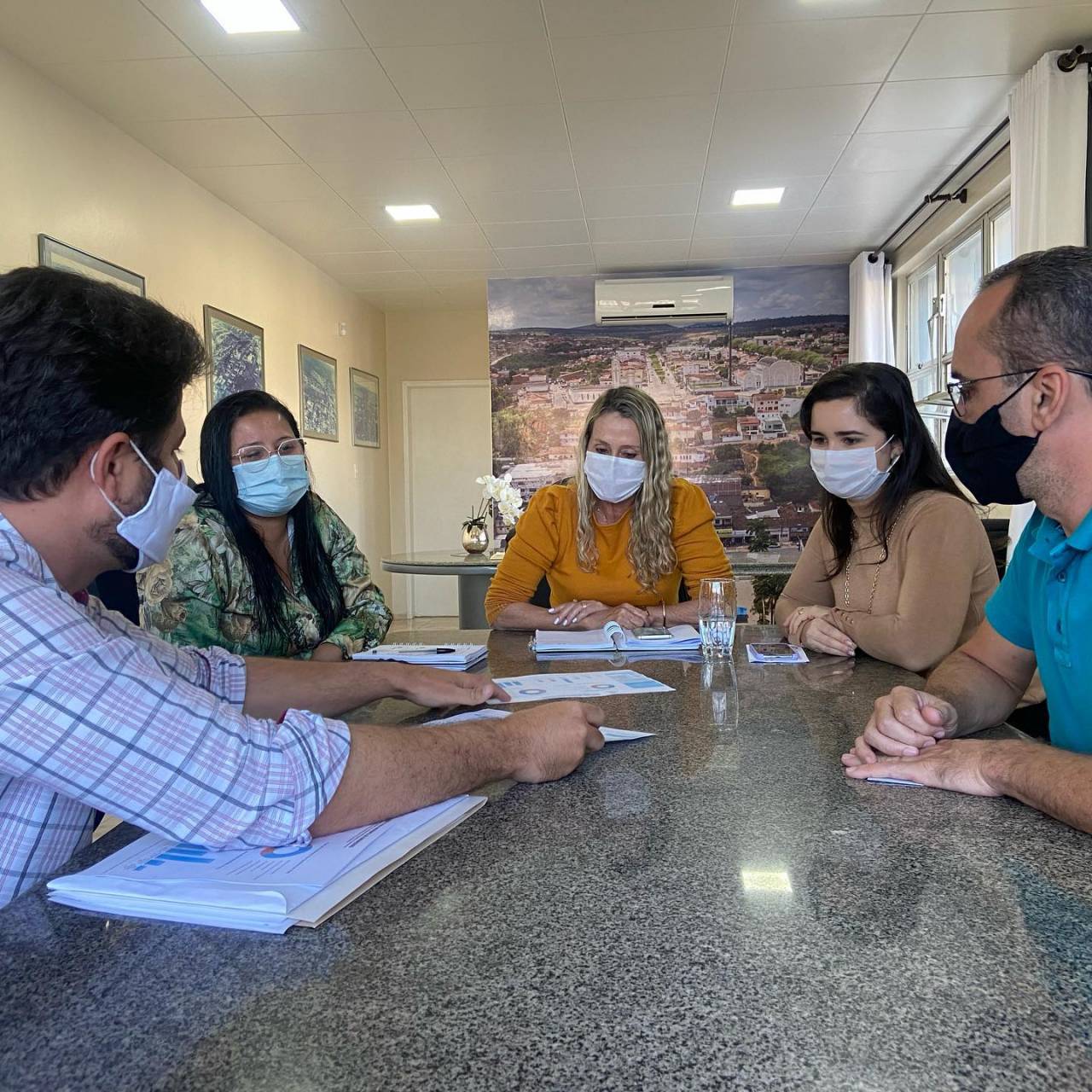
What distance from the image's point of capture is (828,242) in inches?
237

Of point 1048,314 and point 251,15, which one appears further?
point 251,15

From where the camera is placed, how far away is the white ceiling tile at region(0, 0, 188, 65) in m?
2.93

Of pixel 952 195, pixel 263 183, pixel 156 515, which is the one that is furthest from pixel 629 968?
pixel 952 195

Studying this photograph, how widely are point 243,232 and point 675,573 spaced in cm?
397

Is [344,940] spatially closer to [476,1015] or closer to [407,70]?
[476,1015]

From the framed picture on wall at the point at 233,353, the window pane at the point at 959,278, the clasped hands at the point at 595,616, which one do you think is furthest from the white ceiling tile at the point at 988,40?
the framed picture on wall at the point at 233,353

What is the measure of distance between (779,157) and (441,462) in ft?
14.5

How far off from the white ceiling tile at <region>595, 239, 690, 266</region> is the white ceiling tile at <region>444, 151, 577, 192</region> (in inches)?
49.5

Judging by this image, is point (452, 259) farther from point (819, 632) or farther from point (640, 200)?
point (819, 632)

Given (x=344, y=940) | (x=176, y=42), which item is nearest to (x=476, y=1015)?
(x=344, y=940)

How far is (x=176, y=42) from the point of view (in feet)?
10.5

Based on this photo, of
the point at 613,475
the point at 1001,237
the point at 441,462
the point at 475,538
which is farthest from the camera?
the point at 441,462

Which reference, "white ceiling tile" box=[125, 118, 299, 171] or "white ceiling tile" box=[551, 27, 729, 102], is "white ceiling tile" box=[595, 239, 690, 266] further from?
"white ceiling tile" box=[125, 118, 299, 171]

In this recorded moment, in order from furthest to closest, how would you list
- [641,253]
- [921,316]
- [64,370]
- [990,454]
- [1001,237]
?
1. [641,253]
2. [921,316]
3. [1001,237]
4. [990,454]
5. [64,370]
